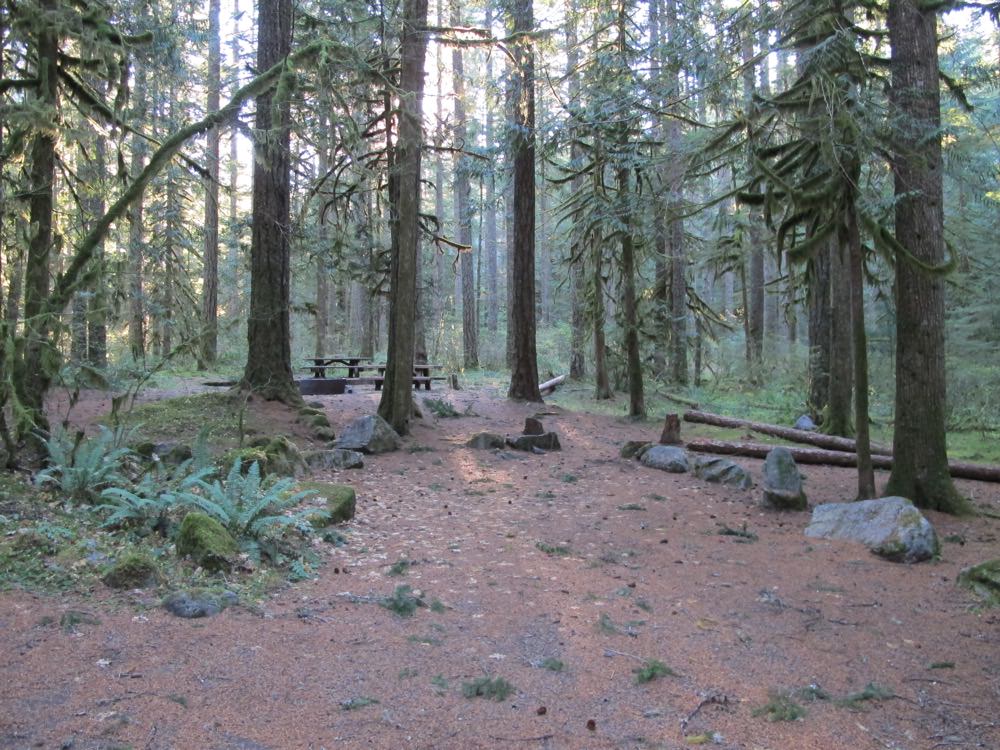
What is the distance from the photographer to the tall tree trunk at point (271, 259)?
11305mm

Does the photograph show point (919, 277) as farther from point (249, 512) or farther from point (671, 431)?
point (249, 512)

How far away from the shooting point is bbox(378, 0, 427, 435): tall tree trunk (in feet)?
34.9

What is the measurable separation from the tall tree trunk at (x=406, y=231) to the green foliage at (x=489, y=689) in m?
7.71

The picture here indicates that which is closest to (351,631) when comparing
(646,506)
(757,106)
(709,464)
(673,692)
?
(673,692)

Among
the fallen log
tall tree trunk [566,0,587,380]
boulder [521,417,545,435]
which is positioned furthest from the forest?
the fallen log

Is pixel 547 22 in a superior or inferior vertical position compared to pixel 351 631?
superior

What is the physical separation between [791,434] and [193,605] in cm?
995

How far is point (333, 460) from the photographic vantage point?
918 cm

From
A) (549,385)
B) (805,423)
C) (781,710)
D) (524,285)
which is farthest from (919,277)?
(549,385)

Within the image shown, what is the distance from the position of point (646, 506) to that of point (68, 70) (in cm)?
843

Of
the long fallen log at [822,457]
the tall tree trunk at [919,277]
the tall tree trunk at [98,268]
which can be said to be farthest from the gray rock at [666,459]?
the tall tree trunk at [98,268]

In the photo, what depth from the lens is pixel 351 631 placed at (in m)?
4.30

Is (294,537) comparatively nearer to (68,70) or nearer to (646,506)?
(646,506)

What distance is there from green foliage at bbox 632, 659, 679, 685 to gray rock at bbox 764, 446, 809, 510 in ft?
15.1
